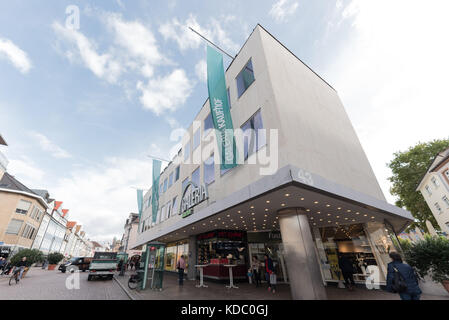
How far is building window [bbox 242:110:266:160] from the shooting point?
9.71 meters

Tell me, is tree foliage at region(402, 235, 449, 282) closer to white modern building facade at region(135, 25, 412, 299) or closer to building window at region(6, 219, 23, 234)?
white modern building facade at region(135, 25, 412, 299)

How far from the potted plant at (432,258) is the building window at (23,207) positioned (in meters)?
48.0

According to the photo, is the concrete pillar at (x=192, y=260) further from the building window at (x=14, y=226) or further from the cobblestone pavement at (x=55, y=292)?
A: the building window at (x=14, y=226)

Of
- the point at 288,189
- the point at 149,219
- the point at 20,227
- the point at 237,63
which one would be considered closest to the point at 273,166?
the point at 288,189

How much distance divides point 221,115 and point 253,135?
215 cm

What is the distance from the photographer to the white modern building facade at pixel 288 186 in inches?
317

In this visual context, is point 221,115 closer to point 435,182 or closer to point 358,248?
point 358,248

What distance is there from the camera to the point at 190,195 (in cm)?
1499

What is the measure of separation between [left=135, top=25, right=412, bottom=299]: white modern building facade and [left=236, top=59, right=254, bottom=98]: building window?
83mm

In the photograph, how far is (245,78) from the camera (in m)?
12.6

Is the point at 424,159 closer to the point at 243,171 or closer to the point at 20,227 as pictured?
the point at 243,171

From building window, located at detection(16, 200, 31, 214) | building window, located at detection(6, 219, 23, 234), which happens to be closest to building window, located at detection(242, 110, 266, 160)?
building window, located at detection(6, 219, 23, 234)
